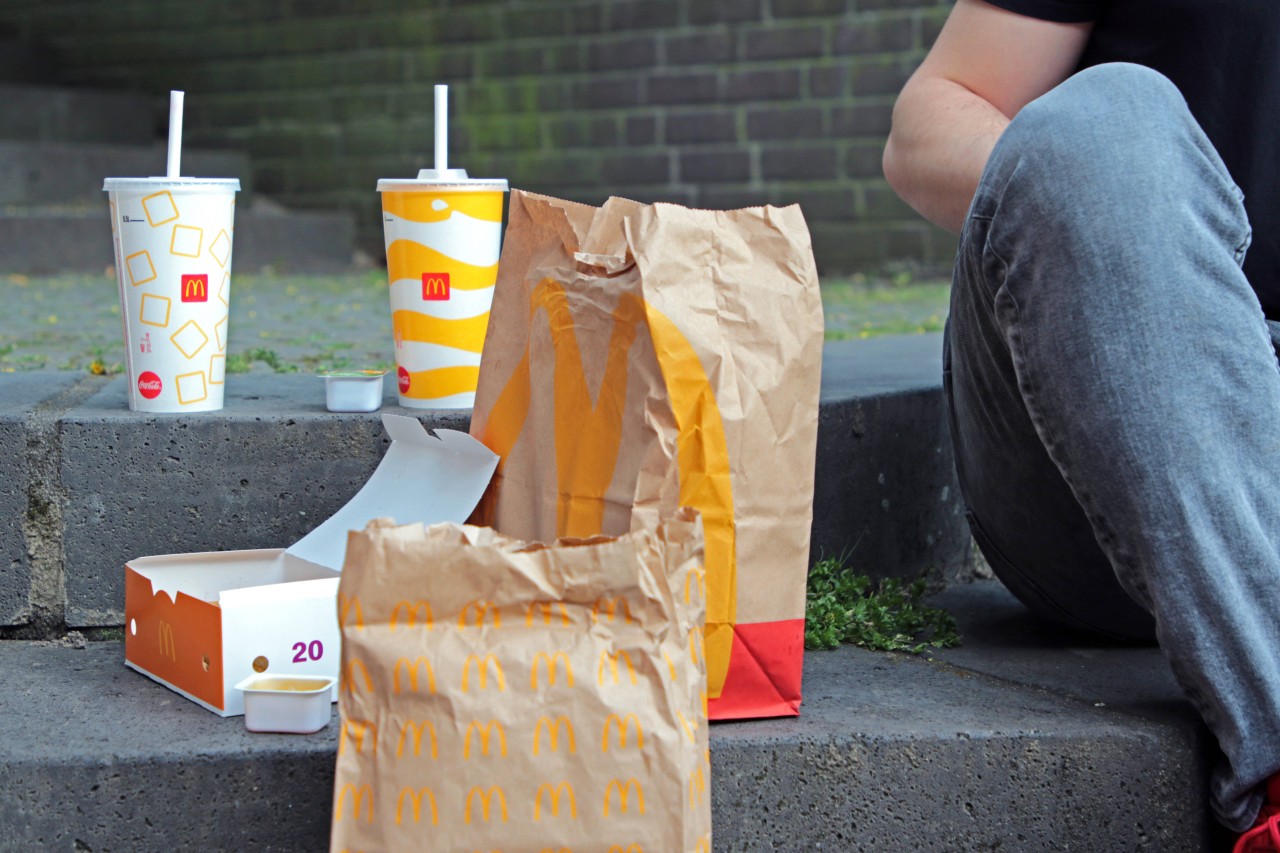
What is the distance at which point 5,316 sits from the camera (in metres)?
2.88

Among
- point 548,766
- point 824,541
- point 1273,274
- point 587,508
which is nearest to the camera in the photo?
point 548,766

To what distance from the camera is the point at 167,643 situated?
1.24 m

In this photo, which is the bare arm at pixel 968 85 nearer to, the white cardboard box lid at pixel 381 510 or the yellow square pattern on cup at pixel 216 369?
the white cardboard box lid at pixel 381 510

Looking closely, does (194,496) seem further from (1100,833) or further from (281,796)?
(1100,833)

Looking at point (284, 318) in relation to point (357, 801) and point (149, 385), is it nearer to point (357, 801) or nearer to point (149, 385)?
point (149, 385)

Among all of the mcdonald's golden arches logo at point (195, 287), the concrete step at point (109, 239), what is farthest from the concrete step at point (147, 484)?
the concrete step at point (109, 239)

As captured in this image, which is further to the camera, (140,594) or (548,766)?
(140,594)

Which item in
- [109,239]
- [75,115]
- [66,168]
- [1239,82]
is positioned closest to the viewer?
[1239,82]

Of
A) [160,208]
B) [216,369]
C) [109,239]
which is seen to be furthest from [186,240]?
[109,239]

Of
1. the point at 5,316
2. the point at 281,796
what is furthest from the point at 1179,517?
the point at 5,316

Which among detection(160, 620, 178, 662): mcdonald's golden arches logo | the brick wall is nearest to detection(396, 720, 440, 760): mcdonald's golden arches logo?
detection(160, 620, 178, 662): mcdonald's golden arches logo

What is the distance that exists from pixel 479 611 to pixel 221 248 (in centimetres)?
73

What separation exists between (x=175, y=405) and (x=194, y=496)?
0.35ft

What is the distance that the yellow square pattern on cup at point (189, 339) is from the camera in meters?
1.44
